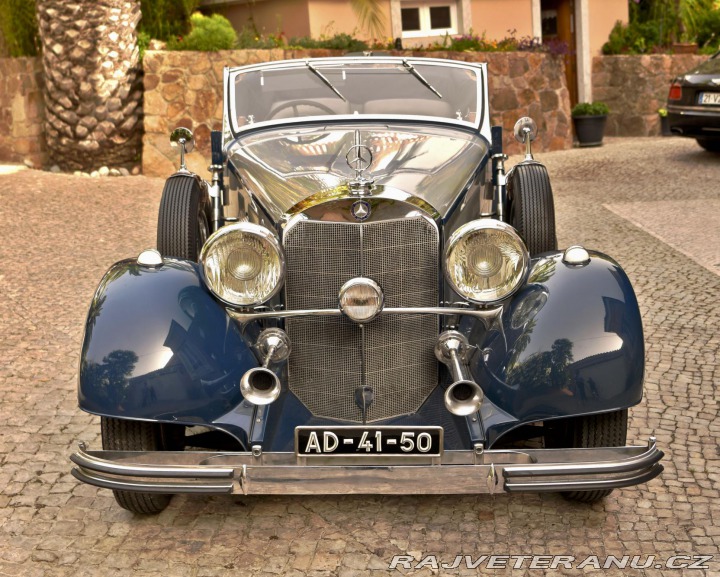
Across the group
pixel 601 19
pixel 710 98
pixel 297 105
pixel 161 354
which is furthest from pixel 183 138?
pixel 601 19

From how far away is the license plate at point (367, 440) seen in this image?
3184mm

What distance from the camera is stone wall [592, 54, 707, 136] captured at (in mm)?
14914

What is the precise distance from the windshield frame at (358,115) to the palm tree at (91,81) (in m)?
6.75

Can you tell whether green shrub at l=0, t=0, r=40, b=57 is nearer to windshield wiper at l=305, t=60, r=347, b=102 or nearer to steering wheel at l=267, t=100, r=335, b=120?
windshield wiper at l=305, t=60, r=347, b=102

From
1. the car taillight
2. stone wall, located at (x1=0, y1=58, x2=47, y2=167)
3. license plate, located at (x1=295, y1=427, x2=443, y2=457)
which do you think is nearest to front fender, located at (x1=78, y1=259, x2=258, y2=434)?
license plate, located at (x1=295, y1=427, x2=443, y2=457)

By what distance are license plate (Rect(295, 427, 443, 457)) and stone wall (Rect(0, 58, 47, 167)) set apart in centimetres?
1012

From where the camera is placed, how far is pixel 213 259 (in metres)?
3.45

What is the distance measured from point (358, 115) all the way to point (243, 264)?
1.54 meters

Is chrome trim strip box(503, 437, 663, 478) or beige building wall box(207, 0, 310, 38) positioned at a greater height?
beige building wall box(207, 0, 310, 38)

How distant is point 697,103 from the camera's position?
11477mm

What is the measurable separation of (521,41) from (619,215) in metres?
5.35

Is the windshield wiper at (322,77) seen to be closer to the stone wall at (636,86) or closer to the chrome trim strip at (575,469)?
the chrome trim strip at (575,469)

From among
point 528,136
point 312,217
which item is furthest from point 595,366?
point 528,136

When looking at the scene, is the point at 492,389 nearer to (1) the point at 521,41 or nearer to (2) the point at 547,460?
(2) the point at 547,460
